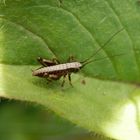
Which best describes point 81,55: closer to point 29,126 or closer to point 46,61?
point 46,61

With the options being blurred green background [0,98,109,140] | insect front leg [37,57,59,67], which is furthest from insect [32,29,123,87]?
blurred green background [0,98,109,140]

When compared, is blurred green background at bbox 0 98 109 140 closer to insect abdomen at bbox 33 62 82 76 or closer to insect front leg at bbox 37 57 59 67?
insect abdomen at bbox 33 62 82 76

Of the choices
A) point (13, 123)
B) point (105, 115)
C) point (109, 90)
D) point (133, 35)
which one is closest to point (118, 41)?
point (133, 35)

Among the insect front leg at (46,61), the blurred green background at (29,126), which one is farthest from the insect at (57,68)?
the blurred green background at (29,126)

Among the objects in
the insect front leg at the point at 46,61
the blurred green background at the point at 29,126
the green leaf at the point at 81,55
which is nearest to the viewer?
the green leaf at the point at 81,55

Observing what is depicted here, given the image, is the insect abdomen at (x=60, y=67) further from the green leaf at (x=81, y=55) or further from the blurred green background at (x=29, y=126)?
the blurred green background at (x=29, y=126)

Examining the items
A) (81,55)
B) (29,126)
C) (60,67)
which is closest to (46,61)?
(60,67)

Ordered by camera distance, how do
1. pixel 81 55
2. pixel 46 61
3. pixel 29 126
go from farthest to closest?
pixel 29 126
pixel 81 55
pixel 46 61
